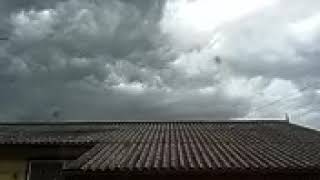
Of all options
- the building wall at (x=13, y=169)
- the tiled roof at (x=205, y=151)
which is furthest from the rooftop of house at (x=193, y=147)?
the building wall at (x=13, y=169)

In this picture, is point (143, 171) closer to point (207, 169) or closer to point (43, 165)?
point (207, 169)

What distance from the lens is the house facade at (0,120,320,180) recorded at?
30.4 ft

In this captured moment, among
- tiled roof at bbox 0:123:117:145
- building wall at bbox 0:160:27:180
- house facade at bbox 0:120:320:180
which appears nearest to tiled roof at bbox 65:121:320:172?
house facade at bbox 0:120:320:180

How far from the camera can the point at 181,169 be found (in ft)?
30.0

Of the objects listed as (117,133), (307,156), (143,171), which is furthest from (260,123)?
(143,171)

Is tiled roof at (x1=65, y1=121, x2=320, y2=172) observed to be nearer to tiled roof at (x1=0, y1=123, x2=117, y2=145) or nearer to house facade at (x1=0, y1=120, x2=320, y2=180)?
house facade at (x1=0, y1=120, x2=320, y2=180)

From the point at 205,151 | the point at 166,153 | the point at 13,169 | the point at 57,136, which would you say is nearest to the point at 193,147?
the point at 205,151

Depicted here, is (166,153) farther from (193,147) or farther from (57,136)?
(57,136)

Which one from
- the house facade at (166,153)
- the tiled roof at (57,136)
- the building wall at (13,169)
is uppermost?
the tiled roof at (57,136)

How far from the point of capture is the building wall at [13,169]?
12.9m

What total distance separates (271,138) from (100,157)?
6.49 m

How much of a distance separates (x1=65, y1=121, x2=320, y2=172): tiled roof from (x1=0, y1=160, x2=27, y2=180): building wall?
278 centimetres

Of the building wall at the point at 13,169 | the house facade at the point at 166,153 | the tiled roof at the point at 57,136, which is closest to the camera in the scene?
the house facade at the point at 166,153

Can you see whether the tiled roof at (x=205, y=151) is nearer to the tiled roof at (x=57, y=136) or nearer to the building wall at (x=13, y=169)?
the tiled roof at (x=57, y=136)
